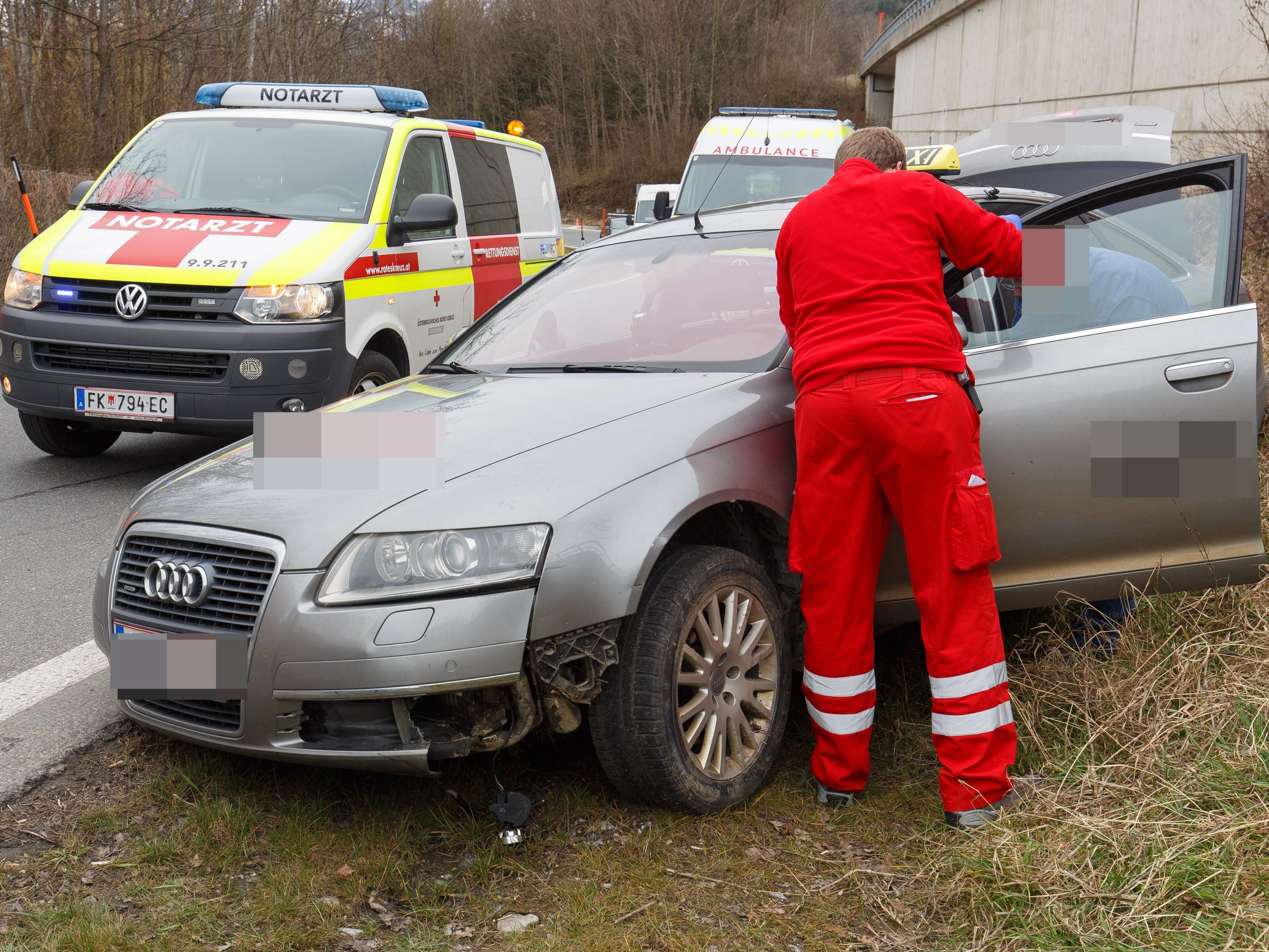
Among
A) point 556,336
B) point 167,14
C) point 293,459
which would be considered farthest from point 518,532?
point 167,14

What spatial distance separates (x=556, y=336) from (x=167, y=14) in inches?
807

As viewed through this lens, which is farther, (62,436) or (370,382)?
(62,436)

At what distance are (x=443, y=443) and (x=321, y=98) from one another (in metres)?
5.32

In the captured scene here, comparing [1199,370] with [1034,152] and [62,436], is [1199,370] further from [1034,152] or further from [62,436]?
[62,436]

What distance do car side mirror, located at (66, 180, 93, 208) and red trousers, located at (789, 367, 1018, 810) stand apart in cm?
517

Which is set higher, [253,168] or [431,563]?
[253,168]

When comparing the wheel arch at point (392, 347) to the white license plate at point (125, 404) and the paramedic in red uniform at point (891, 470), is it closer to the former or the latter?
the white license plate at point (125, 404)

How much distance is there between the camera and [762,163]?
38.4ft

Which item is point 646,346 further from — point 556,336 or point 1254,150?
point 1254,150

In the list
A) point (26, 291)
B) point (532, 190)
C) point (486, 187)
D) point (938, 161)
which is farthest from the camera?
point (532, 190)

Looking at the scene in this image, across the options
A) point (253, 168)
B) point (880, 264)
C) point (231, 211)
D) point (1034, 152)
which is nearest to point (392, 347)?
point (231, 211)

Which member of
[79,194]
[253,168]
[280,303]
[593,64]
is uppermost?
[593,64]

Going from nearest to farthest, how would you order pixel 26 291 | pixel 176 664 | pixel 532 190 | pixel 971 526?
pixel 176 664
pixel 971 526
pixel 26 291
pixel 532 190

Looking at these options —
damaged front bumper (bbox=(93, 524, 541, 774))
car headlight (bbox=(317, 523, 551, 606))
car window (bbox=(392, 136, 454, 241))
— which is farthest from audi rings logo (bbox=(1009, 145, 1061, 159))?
damaged front bumper (bbox=(93, 524, 541, 774))
